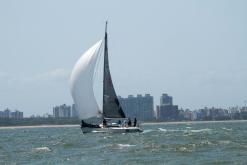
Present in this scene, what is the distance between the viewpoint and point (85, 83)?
249 feet

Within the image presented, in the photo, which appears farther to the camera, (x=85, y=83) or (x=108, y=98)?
(x=108, y=98)

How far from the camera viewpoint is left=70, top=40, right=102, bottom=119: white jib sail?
75.4 m

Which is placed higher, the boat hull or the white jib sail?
the white jib sail

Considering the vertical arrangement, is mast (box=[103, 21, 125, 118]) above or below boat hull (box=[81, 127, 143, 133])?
above

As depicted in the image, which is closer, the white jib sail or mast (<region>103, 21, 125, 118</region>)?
the white jib sail

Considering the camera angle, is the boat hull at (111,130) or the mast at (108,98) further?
the mast at (108,98)

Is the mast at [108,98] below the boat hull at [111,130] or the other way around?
the other way around

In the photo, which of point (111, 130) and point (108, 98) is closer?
point (111, 130)

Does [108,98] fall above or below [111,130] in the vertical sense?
above

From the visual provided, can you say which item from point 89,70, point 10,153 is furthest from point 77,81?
point 10,153

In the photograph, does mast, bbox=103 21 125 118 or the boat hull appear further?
mast, bbox=103 21 125 118

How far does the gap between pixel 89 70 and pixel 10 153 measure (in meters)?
25.0

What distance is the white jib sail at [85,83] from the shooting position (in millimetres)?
75438

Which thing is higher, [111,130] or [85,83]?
[85,83]
